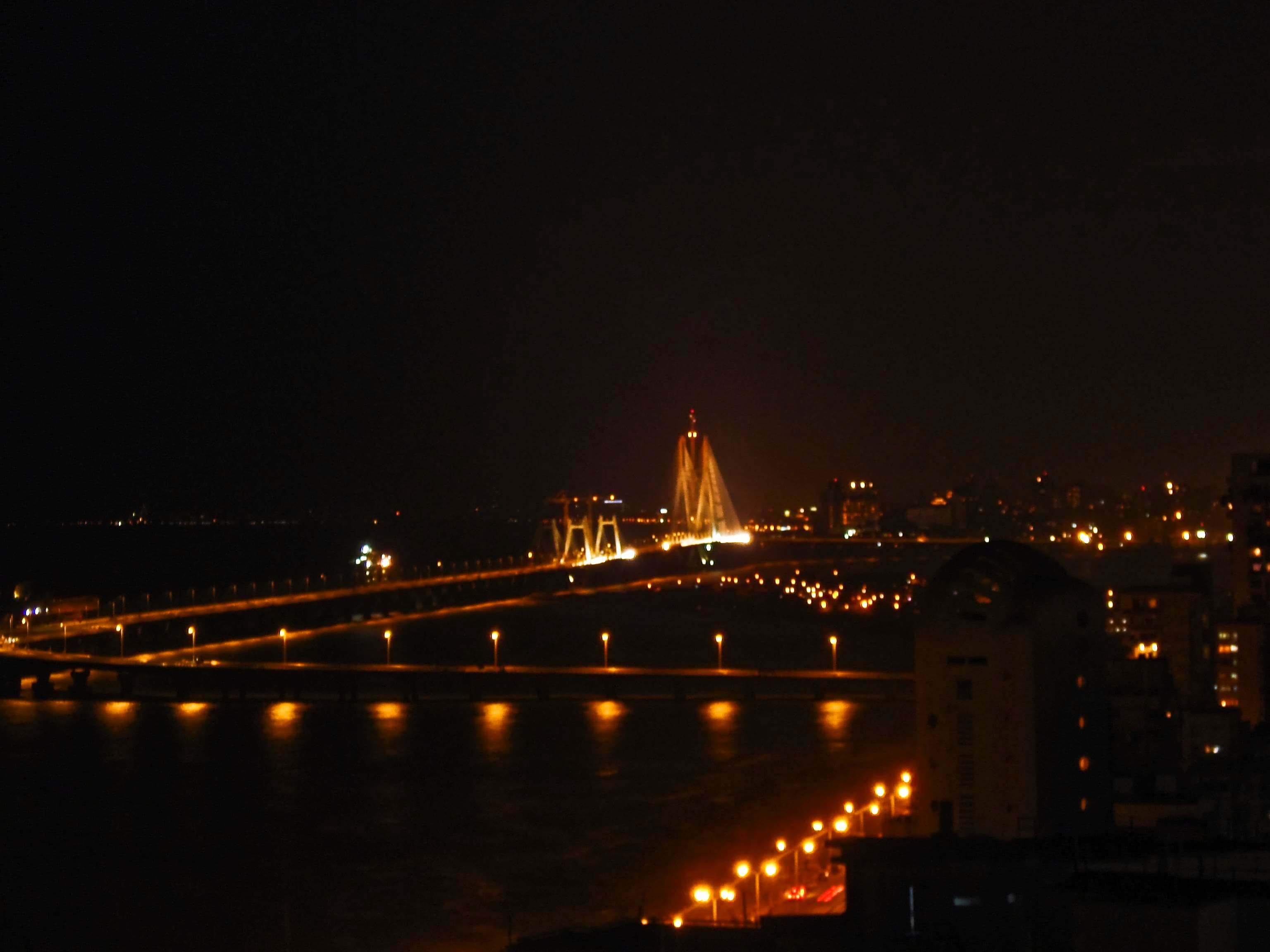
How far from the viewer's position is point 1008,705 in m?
4.88

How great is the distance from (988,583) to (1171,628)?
9.46 metres

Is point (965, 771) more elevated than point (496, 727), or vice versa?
point (965, 771)

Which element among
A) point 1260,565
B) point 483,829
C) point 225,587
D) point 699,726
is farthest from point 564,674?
point 225,587

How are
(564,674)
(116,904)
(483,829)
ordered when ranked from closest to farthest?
(116,904)
(483,829)
(564,674)

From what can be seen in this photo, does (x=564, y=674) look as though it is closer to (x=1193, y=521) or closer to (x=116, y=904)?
(x=116, y=904)

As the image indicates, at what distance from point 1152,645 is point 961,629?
9565 mm

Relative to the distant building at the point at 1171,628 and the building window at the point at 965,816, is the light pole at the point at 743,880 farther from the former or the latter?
the distant building at the point at 1171,628

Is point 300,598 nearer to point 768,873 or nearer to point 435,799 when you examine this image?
point 435,799

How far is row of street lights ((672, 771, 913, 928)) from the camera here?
4840mm

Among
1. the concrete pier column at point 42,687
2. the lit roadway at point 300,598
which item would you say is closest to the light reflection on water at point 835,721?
the concrete pier column at point 42,687

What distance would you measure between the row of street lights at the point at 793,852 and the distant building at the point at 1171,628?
7051 millimetres

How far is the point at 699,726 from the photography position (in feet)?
35.0

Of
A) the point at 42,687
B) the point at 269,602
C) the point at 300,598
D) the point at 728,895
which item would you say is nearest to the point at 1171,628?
the point at 42,687

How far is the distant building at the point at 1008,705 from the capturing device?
15.9 feet
